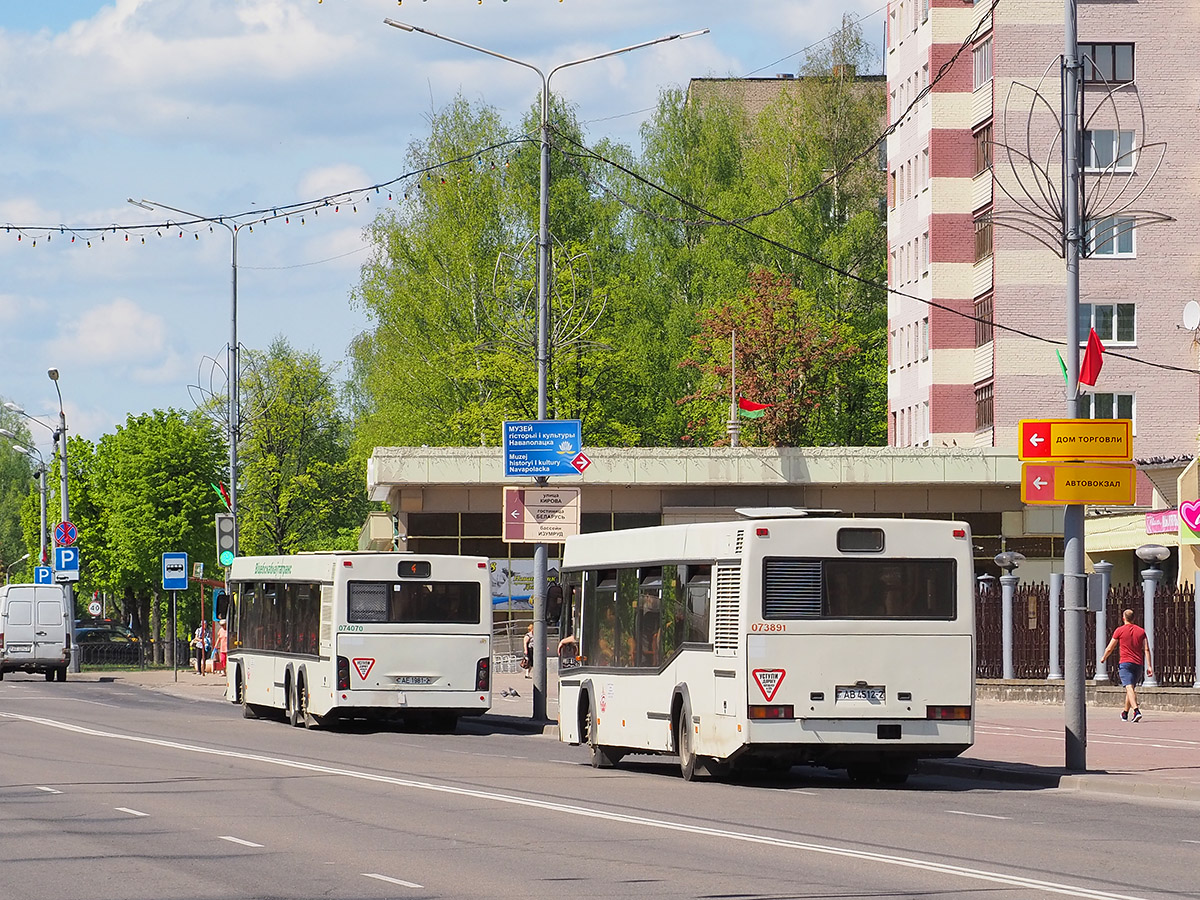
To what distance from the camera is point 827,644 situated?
20578 millimetres

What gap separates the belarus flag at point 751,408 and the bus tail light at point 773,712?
46.4 metres

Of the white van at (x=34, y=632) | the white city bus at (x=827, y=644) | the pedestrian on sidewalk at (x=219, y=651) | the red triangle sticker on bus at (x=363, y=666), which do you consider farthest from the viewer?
the pedestrian on sidewalk at (x=219, y=651)

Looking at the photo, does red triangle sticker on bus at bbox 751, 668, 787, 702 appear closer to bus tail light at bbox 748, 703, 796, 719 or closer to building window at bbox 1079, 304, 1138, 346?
bus tail light at bbox 748, 703, 796, 719

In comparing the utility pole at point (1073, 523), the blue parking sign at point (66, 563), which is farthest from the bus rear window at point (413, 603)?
the blue parking sign at point (66, 563)

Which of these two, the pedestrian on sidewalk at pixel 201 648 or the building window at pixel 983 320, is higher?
the building window at pixel 983 320

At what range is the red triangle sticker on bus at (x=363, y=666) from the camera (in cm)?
3030

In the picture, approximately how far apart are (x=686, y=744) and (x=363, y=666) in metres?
9.53

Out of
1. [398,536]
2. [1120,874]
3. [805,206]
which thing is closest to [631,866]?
[1120,874]

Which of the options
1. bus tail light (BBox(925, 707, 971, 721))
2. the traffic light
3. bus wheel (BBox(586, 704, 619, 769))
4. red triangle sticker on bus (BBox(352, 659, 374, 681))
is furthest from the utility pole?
the traffic light

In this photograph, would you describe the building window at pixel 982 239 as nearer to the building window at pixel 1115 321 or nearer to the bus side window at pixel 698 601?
the building window at pixel 1115 321

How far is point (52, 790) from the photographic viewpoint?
19719 mm

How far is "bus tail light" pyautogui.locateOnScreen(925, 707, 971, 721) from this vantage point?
20656 millimetres

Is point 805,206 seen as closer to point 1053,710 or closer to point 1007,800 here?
point 1053,710

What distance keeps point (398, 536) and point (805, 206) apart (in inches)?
928
